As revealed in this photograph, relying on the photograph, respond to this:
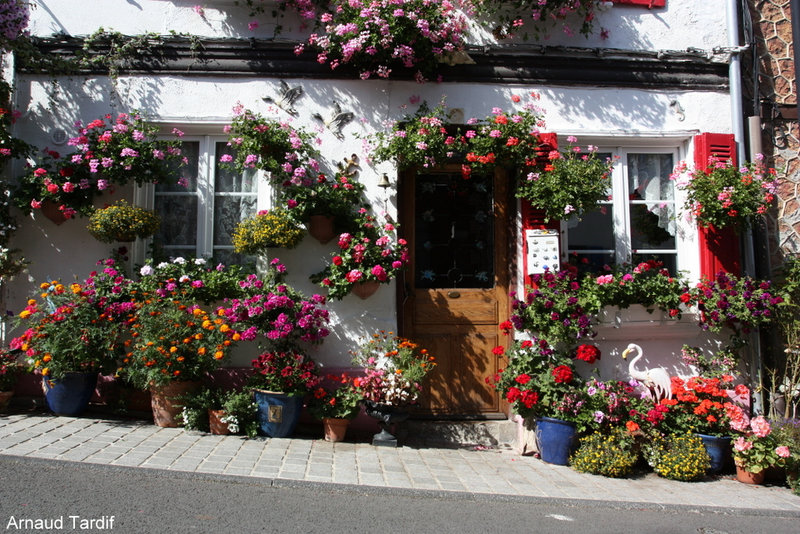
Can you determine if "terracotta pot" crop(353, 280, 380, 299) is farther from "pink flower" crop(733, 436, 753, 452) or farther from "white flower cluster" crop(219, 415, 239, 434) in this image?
"pink flower" crop(733, 436, 753, 452)

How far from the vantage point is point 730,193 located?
5.43 m

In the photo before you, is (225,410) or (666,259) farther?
(666,259)

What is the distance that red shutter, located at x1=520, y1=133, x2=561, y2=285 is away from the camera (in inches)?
226

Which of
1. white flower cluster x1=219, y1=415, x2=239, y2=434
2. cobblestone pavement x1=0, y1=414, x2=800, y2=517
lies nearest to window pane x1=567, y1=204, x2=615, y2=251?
cobblestone pavement x1=0, y1=414, x2=800, y2=517

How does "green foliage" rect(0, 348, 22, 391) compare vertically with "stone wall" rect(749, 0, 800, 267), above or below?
below

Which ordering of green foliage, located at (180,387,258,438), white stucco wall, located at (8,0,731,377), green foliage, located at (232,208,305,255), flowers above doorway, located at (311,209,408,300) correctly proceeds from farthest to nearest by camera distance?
1. white stucco wall, located at (8,0,731,377)
2. flowers above doorway, located at (311,209,408,300)
3. green foliage, located at (232,208,305,255)
4. green foliage, located at (180,387,258,438)

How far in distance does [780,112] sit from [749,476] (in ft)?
12.0

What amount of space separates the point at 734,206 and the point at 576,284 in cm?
160

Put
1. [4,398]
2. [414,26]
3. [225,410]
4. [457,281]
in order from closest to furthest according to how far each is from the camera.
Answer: [225,410] < [4,398] < [414,26] < [457,281]

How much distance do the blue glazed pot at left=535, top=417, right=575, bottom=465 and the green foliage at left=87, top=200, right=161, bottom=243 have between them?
392 cm

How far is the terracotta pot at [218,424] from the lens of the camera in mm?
4945

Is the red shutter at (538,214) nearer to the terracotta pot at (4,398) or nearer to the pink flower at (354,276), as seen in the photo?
the pink flower at (354,276)

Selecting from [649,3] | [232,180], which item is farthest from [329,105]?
[649,3]

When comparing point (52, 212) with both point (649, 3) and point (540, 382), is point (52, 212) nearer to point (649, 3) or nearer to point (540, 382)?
point (540, 382)
